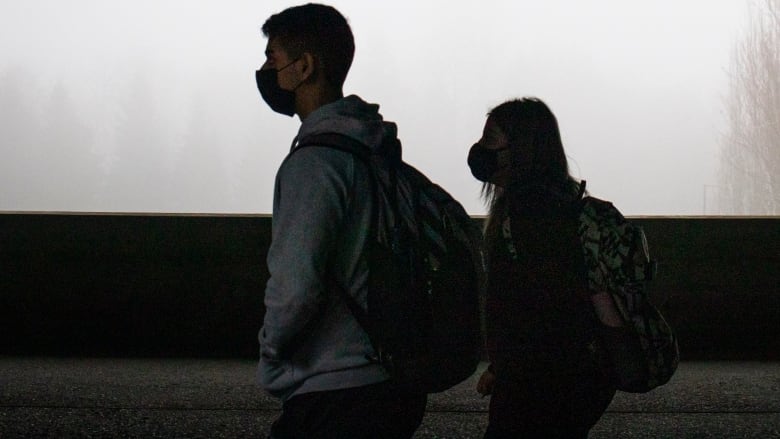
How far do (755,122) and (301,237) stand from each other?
28.7 meters

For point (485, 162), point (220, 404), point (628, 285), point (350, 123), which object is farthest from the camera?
point (220, 404)

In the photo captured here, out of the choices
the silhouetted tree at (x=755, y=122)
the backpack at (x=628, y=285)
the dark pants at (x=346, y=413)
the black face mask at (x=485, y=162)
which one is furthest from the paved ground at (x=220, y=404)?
the silhouetted tree at (x=755, y=122)

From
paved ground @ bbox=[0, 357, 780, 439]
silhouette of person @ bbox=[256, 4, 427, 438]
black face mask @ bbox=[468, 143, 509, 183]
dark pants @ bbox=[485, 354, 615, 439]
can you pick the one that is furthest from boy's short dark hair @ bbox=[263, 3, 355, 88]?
paved ground @ bbox=[0, 357, 780, 439]

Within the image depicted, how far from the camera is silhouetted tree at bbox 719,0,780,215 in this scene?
90.0 ft

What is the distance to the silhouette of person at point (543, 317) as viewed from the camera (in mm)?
2584

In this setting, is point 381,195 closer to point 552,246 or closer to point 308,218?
point 308,218

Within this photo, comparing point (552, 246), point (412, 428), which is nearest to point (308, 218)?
point (412, 428)

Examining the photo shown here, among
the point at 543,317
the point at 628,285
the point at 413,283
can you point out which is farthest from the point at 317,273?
the point at 628,285

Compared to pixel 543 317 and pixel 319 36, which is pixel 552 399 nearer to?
pixel 543 317

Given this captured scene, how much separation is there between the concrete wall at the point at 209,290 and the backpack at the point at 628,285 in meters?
5.20

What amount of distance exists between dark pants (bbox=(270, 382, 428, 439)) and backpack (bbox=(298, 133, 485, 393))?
66mm

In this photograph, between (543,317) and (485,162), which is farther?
(485,162)

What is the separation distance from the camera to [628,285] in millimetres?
2572

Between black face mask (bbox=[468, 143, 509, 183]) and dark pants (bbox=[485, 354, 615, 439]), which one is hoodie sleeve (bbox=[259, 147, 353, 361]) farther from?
black face mask (bbox=[468, 143, 509, 183])
